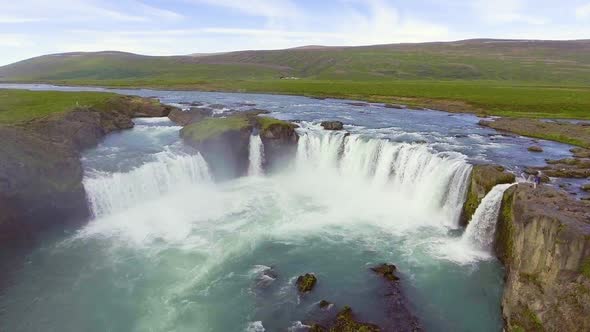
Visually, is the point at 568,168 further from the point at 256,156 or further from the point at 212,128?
the point at 212,128

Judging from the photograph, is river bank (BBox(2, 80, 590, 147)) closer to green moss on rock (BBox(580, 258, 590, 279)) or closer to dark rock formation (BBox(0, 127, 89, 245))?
green moss on rock (BBox(580, 258, 590, 279))

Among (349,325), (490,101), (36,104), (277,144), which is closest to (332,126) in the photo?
(277,144)

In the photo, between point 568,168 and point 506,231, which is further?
point 568,168

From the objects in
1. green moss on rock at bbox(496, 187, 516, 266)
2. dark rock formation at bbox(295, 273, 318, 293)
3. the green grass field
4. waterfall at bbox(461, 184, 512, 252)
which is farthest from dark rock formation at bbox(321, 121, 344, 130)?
the green grass field

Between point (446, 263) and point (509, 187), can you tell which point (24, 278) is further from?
point (509, 187)

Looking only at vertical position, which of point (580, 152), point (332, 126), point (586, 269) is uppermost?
point (332, 126)
